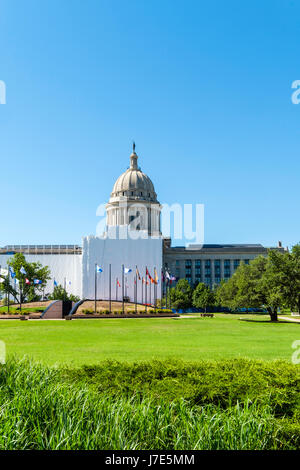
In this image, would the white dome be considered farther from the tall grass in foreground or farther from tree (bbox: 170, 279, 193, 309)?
the tall grass in foreground

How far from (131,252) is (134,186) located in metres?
22.7

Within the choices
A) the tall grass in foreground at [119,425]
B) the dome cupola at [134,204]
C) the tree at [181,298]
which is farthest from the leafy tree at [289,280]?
the dome cupola at [134,204]

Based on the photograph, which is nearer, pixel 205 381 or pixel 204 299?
pixel 205 381

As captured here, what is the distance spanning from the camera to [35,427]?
5508 millimetres

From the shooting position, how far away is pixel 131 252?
11812 cm

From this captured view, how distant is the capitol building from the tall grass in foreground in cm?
10698

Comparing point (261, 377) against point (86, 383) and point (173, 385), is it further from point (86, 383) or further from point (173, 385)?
point (86, 383)

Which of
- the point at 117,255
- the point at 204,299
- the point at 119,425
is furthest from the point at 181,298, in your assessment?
the point at 119,425

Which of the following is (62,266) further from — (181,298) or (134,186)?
(181,298)

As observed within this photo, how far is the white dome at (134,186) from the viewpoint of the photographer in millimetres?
129113

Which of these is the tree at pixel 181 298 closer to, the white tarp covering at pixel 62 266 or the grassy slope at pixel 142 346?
the white tarp covering at pixel 62 266

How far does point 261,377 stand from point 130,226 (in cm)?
11631

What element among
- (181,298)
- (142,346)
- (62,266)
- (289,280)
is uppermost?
(62,266)
